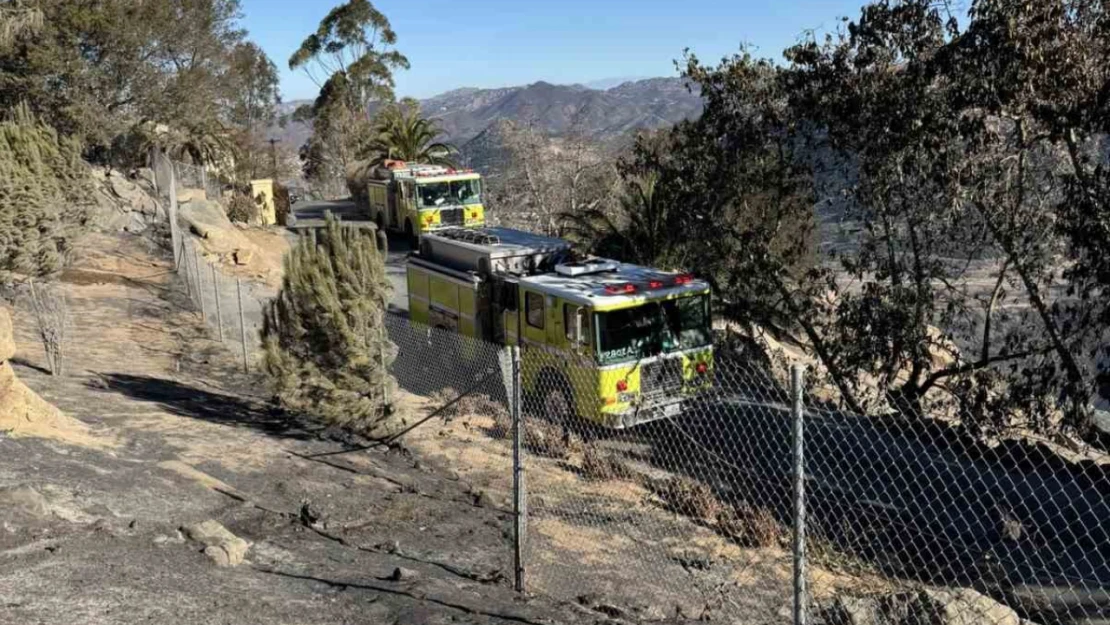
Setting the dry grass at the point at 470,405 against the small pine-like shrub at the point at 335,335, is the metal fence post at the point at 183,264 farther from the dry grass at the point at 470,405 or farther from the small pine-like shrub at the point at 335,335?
the small pine-like shrub at the point at 335,335

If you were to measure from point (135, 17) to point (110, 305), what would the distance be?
17.4 meters

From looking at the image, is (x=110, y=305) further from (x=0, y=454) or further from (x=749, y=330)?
(x=749, y=330)

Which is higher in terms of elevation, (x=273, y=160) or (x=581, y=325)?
(x=273, y=160)

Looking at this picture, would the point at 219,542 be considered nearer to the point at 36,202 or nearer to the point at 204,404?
the point at 204,404

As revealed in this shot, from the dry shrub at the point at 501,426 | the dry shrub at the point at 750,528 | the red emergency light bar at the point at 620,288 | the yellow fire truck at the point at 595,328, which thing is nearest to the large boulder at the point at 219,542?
the dry shrub at the point at 750,528

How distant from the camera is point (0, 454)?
309 inches

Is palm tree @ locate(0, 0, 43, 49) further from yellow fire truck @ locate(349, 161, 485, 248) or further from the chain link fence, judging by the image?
yellow fire truck @ locate(349, 161, 485, 248)

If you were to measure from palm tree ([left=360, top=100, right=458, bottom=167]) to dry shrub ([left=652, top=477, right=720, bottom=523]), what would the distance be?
30.1 meters

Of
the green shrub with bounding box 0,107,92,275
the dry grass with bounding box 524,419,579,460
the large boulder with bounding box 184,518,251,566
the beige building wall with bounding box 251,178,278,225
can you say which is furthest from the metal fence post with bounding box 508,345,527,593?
the beige building wall with bounding box 251,178,278,225

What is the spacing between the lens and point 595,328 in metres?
11.9

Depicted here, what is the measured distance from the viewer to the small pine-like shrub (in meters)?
10.8

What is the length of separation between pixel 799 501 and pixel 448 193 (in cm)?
2403

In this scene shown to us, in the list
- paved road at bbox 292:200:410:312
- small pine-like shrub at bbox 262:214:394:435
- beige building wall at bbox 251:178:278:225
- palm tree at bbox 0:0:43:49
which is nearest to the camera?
small pine-like shrub at bbox 262:214:394:435

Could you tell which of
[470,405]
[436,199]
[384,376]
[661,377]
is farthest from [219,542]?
[436,199]
